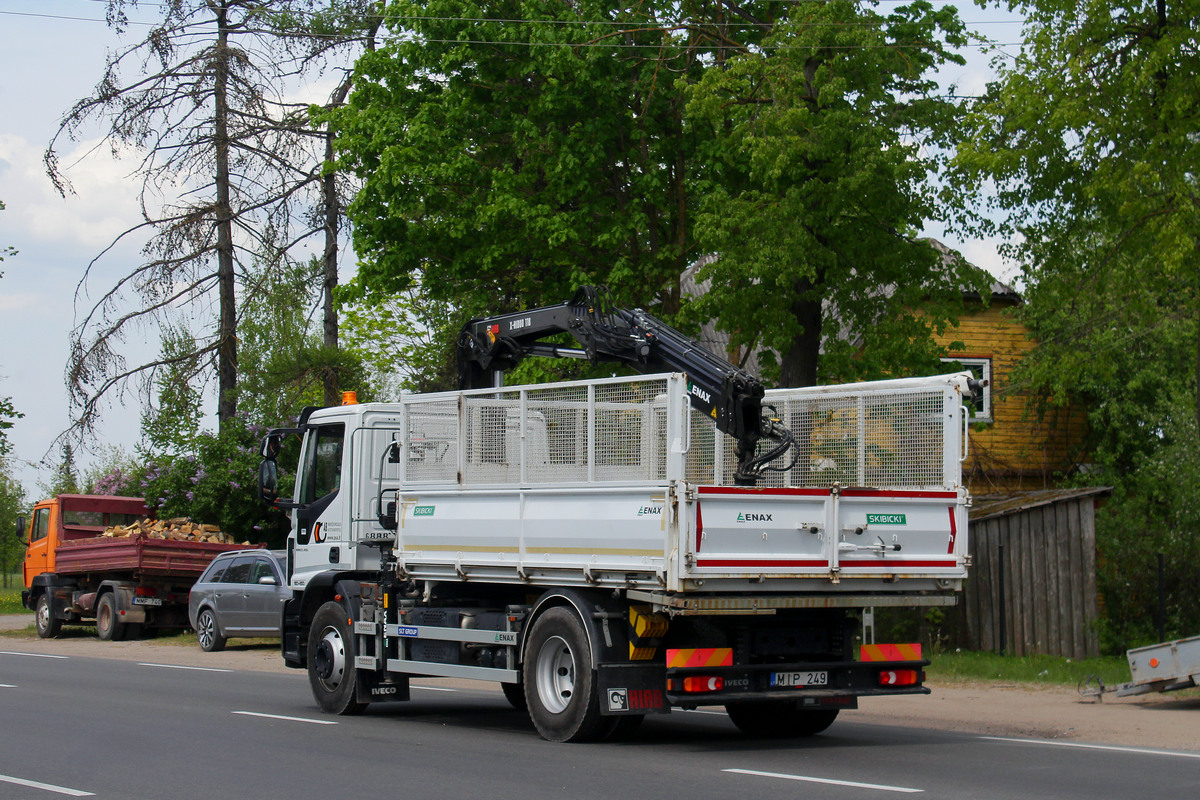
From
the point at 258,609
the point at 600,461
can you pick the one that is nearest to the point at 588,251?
the point at 258,609

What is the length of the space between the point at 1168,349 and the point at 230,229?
886 inches

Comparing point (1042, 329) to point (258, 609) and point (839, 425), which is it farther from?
point (839, 425)

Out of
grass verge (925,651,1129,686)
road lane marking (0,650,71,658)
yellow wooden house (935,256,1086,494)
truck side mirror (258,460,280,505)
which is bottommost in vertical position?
road lane marking (0,650,71,658)

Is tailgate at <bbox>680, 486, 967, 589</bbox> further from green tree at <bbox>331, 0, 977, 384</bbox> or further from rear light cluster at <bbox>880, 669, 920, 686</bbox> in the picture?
green tree at <bbox>331, 0, 977, 384</bbox>

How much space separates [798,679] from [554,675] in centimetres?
187

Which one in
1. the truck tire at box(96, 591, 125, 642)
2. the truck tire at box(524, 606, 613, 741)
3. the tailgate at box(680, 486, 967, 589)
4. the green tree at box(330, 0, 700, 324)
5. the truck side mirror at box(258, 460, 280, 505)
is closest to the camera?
the tailgate at box(680, 486, 967, 589)

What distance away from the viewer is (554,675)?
10.9 m

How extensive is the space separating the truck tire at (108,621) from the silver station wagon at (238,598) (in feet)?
11.3

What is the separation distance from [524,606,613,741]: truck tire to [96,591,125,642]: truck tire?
18265 mm

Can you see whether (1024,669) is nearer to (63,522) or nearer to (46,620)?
(46,620)

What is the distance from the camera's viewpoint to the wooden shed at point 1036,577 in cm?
1845

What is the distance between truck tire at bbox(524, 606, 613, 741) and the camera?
34.0ft

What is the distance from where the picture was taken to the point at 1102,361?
18906 millimetres

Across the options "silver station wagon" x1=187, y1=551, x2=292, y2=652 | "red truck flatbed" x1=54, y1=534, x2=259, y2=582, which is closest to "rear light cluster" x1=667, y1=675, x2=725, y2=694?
"silver station wagon" x1=187, y1=551, x2=292, y2=652
